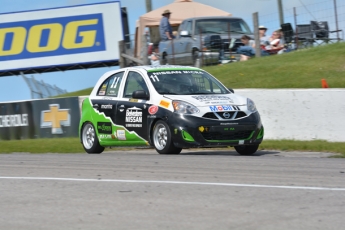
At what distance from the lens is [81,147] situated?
52.2 feet

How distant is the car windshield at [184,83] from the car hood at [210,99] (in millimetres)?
307

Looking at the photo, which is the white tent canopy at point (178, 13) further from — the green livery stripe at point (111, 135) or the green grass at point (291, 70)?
the green livery stripe at point (111, 135)

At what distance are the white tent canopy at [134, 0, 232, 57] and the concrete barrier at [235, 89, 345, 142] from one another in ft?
45.0

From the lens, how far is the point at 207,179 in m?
8.28

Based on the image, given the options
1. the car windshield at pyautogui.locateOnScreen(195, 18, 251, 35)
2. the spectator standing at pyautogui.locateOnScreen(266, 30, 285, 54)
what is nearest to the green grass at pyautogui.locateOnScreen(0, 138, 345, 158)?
the car windshield at pyautogui.locateOnScreen(195, 18, 251, 35)

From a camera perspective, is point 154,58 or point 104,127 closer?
point 104,127

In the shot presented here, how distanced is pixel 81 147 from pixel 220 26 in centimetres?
767

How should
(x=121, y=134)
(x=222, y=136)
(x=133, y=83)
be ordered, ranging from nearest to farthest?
(x=222, y=136) → (x=121, y=134) → (x=133, y=83)

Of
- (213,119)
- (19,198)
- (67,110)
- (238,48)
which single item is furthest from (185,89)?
(238,48)

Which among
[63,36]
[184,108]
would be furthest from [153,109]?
[63,36]

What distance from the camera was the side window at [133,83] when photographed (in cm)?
1280

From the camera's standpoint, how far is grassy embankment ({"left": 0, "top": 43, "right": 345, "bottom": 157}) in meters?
17.0

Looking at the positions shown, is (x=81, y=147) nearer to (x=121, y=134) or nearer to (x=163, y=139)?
(x=121, y=134)

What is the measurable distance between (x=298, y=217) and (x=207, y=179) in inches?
93.2
